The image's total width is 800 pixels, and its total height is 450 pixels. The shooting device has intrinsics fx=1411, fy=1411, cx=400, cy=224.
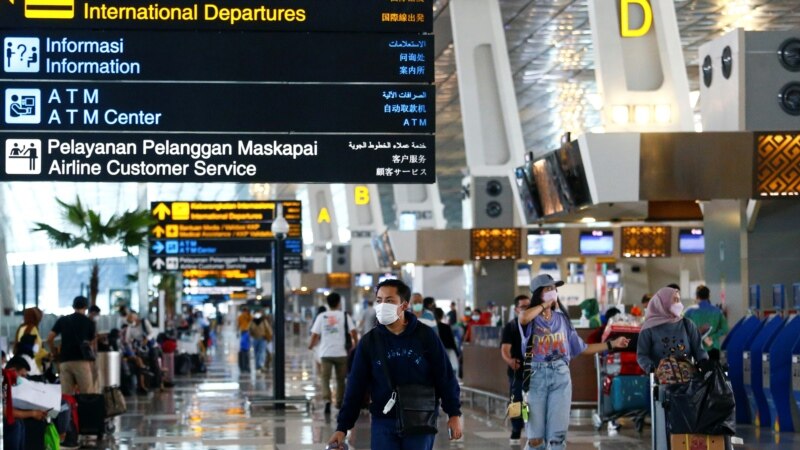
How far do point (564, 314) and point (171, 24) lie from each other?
3833 mm

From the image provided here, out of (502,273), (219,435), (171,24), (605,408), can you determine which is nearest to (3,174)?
(171,24)

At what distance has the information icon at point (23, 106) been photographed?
35.2ft

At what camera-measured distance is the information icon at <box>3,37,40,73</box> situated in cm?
1078

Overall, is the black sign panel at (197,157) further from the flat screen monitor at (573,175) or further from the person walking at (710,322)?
the flat screen monitor at (573,175)

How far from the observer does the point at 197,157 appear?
10758mm

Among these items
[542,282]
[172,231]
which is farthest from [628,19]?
[172,231]

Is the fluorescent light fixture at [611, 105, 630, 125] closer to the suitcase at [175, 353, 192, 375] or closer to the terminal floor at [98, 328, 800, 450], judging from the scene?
the terminal floor at [98, 328, 800, 450]

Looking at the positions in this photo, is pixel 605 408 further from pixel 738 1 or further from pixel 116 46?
pixel 738 1

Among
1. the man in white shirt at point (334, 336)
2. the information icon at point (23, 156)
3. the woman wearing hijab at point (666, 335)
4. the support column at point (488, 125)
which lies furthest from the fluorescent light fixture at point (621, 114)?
the information icon at point (23, 156)

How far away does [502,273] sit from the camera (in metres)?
34.8

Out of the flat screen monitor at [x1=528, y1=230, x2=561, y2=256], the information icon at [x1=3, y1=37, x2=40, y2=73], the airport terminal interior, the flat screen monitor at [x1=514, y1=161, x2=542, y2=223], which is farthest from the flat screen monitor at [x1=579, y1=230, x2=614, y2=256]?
the information icon at [x1=3, y1=37, x2=40, y2=73]

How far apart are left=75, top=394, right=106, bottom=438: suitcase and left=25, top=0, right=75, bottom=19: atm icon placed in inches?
274

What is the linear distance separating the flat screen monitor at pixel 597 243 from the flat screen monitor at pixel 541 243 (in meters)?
1.26

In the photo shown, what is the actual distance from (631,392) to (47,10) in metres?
8.59
